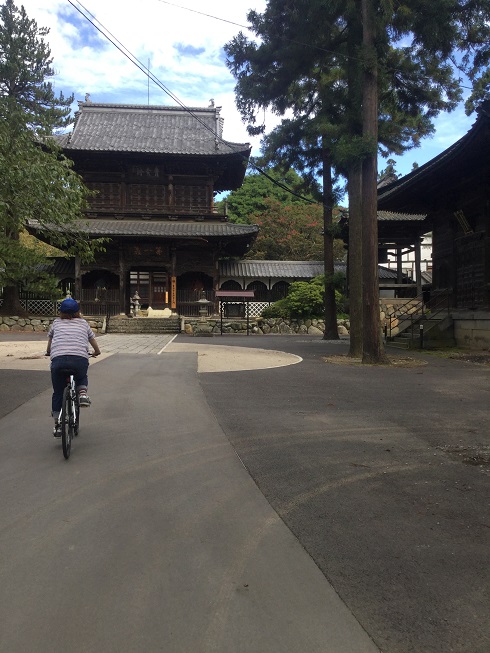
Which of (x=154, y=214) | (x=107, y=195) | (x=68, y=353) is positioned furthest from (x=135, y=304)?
(x=68, y=353)

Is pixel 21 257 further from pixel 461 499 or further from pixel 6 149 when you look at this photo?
pixel 461 499

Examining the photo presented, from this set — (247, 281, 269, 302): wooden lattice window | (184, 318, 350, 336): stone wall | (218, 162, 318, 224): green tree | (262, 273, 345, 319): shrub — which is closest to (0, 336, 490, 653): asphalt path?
(262, 273, 345, 319): shrub

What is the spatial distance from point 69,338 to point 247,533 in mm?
3165

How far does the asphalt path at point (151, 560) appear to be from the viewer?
2.28m

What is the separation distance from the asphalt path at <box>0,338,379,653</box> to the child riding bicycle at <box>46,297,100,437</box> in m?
0.53

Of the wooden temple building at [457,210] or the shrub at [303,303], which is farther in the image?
the shrub at [303,303]

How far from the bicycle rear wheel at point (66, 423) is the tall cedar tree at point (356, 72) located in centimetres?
947

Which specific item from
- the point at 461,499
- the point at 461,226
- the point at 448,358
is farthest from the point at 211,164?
the point at 461,499

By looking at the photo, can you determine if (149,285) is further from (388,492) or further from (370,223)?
(388,492)

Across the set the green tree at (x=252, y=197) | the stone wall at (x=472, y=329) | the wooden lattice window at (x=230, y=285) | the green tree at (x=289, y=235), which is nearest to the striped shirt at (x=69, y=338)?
the stone wall at (x=472, y=329)

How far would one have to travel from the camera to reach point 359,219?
15.7 meters

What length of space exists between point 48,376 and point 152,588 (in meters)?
8.83

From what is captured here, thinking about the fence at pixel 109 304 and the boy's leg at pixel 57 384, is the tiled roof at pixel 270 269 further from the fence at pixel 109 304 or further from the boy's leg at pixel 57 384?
the boy's leg at pixel 57 384

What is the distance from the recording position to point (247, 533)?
3.33m
